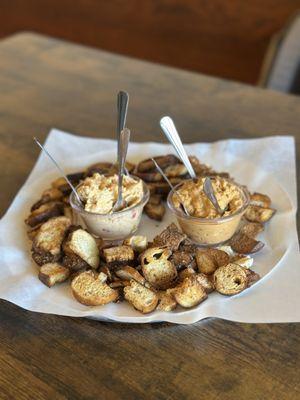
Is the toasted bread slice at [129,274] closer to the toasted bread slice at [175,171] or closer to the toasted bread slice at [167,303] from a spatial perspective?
the toasted bread slice at [167,303]

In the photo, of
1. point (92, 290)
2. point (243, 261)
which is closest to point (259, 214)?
point (243, 261)

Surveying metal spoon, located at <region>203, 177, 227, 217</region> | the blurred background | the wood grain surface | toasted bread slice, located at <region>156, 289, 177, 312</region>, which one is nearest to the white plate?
toasted bread slice, located at <region>156, 289, 177, 312</region>

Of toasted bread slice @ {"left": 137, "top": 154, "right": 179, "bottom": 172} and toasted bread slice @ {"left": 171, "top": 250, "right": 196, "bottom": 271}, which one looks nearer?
toasted bread slice @ {"left": 171, "top": 250, "right": 196, "bottom": 271}

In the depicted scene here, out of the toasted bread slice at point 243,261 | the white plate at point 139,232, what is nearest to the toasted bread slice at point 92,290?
the white plate at point 139,232

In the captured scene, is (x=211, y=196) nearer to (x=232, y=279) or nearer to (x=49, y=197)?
(x=232, y=279)

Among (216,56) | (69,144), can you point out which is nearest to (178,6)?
(216,56)

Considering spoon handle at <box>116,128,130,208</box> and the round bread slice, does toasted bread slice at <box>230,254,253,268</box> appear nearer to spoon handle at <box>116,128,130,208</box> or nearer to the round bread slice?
the round bread slice
